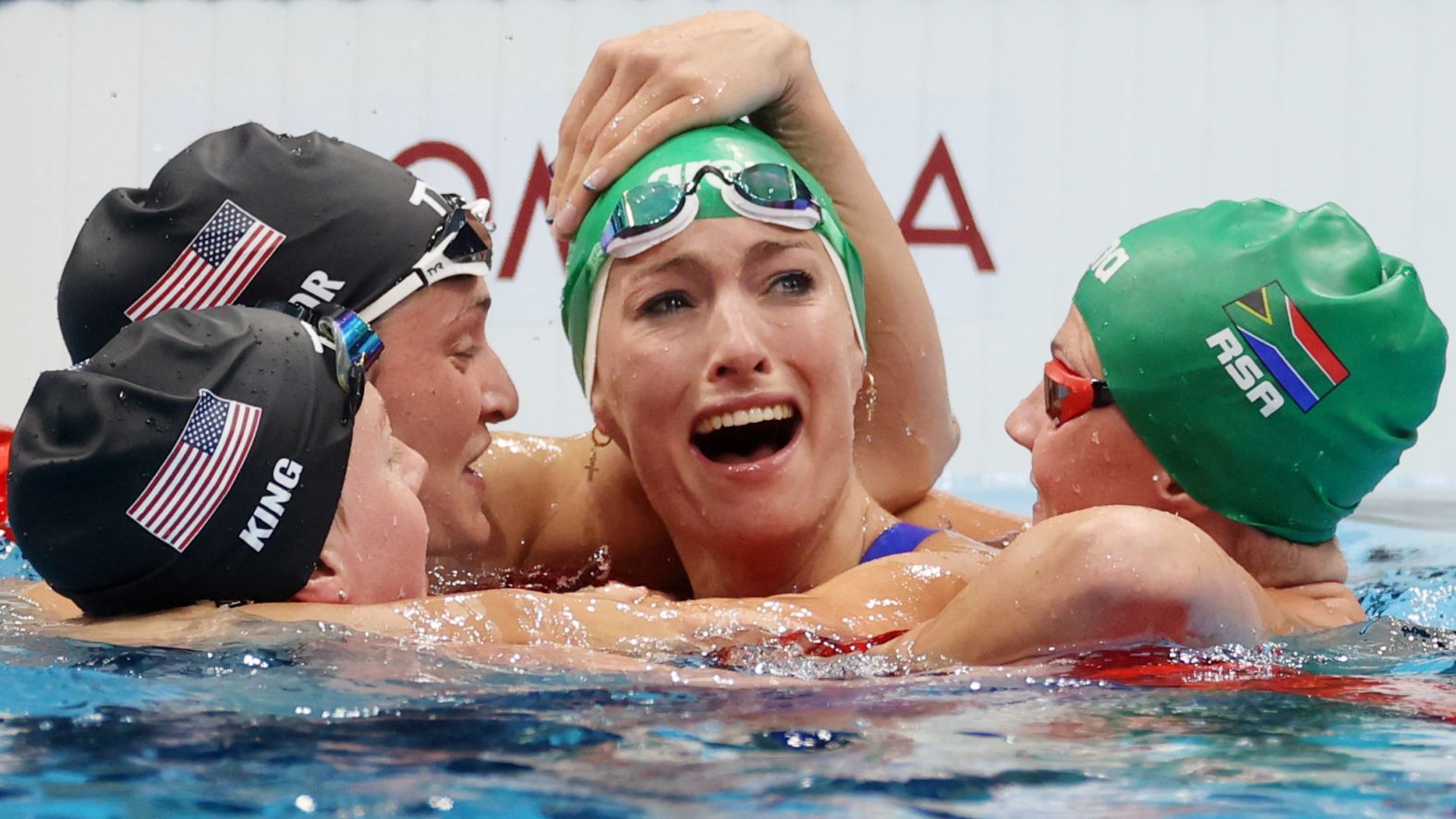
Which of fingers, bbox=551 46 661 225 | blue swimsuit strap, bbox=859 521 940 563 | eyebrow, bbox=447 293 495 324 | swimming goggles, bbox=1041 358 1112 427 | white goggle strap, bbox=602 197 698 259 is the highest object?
fingers, bbox=551 46 661 225

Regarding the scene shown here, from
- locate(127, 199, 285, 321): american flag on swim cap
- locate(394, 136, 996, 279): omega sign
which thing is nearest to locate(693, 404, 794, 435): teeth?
locate(127, 199, 285, 321): american flag on swim cap

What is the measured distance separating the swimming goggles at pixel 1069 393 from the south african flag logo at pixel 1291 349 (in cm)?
29

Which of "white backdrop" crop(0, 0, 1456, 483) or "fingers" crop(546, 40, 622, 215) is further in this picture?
"white backdrop" crop(0, 0, 1456, 483)

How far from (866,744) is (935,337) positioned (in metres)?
1.86

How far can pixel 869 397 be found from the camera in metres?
3.92

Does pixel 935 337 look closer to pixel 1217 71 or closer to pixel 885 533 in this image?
pixel 885 533

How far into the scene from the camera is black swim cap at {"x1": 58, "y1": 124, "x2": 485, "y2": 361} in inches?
125

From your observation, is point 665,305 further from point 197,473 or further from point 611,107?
point 197,473

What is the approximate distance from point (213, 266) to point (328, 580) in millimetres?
754

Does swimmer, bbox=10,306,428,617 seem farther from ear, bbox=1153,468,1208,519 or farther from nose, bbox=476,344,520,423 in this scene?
ear, bbox=1153,468,1208,519

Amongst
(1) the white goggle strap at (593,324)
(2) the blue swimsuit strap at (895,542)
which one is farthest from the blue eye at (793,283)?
(2) the blue swimsuit strap at (895,542)

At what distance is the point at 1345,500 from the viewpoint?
3076 millimetres

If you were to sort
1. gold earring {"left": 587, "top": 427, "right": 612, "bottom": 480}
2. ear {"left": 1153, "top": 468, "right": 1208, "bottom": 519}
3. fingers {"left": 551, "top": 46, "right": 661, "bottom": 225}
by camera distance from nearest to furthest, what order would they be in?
ear {"left": 1153, "top": 468, "right": 1208, "bottom": 519}
fingers {"left": 551, "top": 46, "right": 661, "bottom": 225}
gold earring {"left": 587, "top": 427, "right": 612, "bottom": 480}

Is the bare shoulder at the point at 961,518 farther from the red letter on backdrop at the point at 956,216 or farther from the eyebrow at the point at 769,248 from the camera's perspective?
the red letter on backdrop at the point at 956,216
